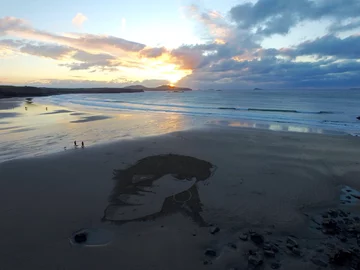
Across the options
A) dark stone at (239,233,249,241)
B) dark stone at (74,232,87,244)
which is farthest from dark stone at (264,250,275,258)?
dark stone at (74,232,87,244)

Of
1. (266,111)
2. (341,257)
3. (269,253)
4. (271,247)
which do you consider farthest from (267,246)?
(266,111)

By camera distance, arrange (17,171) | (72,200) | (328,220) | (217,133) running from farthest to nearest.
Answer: (217,133) < (17,171) < (72,200) < (328,220)

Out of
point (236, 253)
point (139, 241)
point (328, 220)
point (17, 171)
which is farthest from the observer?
point (17, 171)

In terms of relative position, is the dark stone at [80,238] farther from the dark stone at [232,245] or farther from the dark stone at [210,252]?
the dark stone at [232,245]

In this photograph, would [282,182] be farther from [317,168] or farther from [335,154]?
[335,154]

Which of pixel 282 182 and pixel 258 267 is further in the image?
pixel 282 182

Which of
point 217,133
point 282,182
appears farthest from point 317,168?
point 217,133
